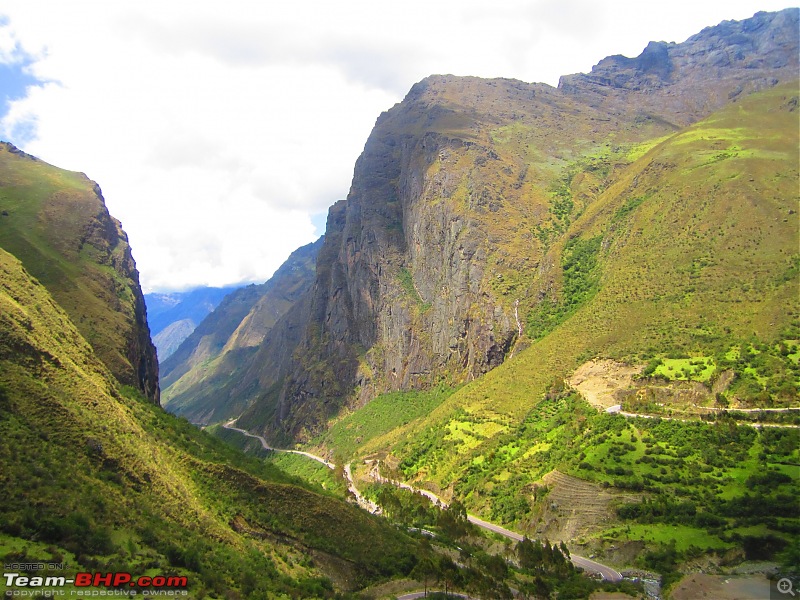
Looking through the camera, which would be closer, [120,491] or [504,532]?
[120,491]

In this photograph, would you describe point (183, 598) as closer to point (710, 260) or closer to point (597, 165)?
point (710, 260)

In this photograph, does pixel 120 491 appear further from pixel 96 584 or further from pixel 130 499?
pixel 96 584

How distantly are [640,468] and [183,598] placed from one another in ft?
187

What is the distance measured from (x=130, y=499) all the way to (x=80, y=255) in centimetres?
6456

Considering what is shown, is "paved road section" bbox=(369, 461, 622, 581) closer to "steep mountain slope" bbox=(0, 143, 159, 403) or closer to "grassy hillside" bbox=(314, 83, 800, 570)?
"grassy hillside" bbox=(314, 83, 800, 570)

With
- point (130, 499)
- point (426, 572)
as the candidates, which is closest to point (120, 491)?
point (130, 499)

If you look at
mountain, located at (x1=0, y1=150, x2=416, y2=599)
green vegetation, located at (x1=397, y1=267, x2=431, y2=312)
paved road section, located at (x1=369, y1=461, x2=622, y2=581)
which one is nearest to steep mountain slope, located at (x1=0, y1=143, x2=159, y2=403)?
mountain, located at (x1=0, y1=150, x2=416, y2=599)

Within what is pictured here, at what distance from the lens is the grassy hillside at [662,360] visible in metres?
62.8

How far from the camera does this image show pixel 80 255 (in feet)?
302

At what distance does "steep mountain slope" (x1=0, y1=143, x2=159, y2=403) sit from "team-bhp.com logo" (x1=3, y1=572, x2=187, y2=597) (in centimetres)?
4604

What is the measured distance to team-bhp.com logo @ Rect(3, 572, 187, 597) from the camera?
28.2 metres

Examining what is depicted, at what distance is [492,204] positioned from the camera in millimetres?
167375

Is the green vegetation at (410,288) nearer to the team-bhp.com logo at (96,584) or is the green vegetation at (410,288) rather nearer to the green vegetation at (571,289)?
the green vegetation at (571,289)

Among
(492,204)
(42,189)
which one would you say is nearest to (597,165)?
(492,204)
